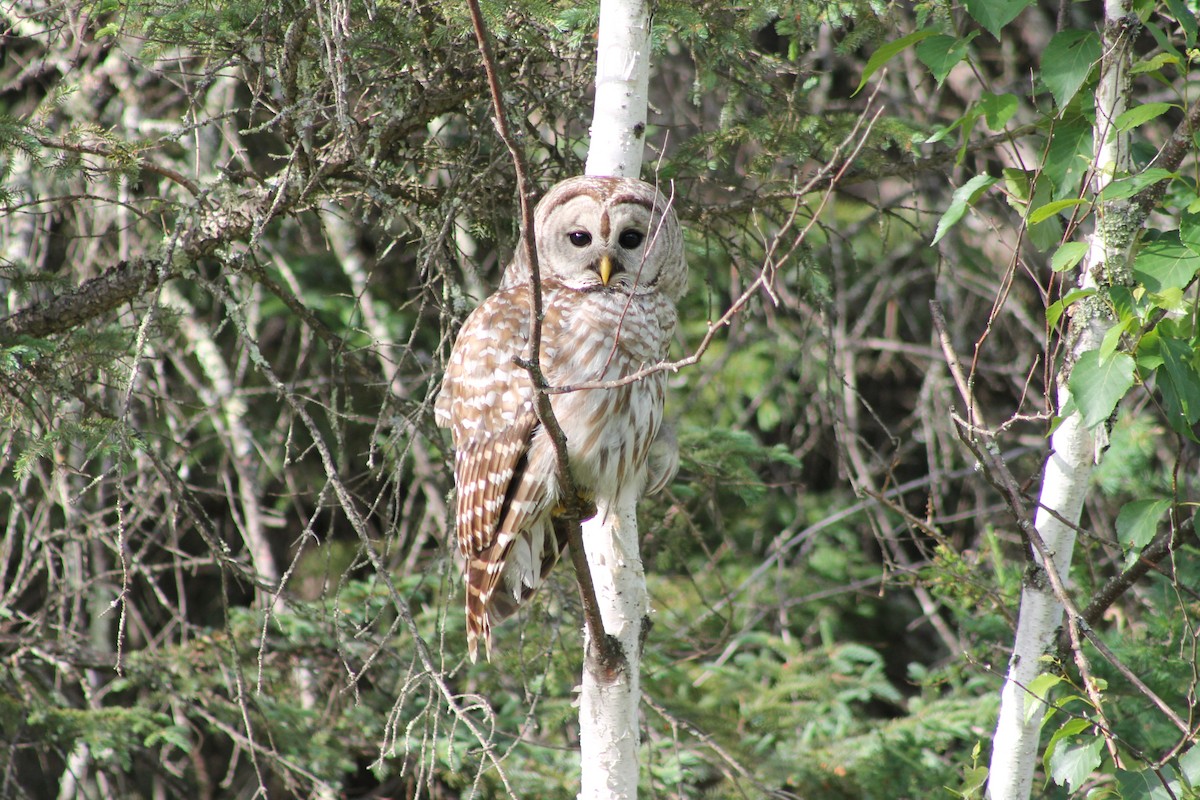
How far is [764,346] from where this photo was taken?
6.04m

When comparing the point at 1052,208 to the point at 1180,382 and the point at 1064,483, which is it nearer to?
the point at 1180,382

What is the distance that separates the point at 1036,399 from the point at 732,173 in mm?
2625

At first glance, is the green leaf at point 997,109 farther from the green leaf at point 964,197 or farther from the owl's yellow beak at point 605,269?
the owl's yellow beak at point 605,269

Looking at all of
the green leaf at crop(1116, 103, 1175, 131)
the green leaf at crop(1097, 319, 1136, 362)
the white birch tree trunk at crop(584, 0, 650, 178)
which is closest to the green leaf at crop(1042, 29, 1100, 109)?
the green leaf at crop(1116, 103, 1175, 131)

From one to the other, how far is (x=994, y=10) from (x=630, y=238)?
4.37 feet

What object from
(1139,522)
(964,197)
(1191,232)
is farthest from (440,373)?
(1191,232)

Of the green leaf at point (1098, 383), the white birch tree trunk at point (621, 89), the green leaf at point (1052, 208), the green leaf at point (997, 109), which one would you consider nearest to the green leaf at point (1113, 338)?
the green leaf at point (1098, 383)

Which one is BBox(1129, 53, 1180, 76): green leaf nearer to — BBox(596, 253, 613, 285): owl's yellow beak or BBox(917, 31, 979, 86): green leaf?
BBox(917, 31, 979, 86): green leaf

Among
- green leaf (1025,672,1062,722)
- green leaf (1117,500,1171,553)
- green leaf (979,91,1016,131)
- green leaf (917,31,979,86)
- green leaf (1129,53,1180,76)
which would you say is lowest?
green leaf (1025,672,1062,722)

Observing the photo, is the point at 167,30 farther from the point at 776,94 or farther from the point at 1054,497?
the point at 1054,497

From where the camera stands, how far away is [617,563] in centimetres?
332

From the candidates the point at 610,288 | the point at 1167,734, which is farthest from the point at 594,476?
the point at 1167,734

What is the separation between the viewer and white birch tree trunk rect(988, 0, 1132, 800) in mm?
2773

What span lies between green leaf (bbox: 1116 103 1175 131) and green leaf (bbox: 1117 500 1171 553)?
0.83 m
